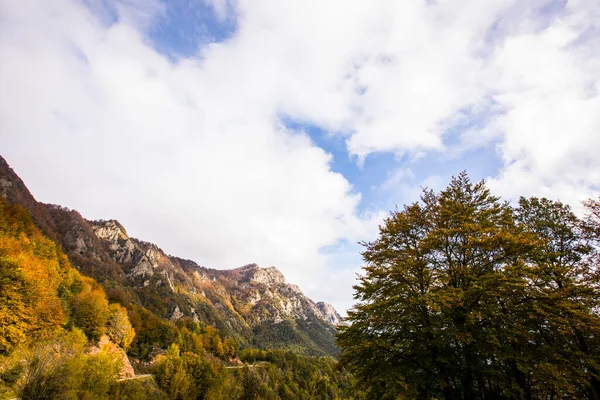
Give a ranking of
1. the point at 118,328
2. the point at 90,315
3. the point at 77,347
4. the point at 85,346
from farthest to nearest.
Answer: the point at 118,328 < the point at 90,315 < the point at 85,346 < the point at 77,347

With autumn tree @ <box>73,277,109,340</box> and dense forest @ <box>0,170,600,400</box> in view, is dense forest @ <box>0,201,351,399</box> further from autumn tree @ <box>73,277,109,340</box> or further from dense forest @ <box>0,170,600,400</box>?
dense forest @ <box>0,170,600,400</box>

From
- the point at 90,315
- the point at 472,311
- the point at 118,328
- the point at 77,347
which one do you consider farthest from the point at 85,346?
the point at 472,311

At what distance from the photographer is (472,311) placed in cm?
1124

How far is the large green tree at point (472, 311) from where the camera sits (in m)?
11.2

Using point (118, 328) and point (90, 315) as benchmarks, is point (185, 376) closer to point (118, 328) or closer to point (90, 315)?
point (118, 328)

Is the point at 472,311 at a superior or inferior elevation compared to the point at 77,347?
superior

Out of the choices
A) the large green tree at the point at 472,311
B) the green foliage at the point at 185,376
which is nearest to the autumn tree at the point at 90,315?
the green foliage at the point at 185,376

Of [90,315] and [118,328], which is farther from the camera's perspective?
[118,328]

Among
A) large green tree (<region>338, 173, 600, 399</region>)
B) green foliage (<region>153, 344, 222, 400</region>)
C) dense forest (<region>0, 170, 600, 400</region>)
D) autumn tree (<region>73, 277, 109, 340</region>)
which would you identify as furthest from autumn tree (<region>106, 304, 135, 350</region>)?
large green tree (<region>338, 173, 600, 399</region>)

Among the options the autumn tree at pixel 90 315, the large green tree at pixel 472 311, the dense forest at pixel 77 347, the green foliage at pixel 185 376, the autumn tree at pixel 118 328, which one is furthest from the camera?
the autumn tree at pixel 118 328

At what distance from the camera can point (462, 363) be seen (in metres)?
12.3

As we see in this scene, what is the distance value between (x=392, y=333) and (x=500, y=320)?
4689 millimetres

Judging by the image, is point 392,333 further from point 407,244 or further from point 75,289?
point 75,289

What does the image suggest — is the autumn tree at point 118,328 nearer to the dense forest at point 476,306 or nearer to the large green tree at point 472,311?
the dense forest at point 476,306
